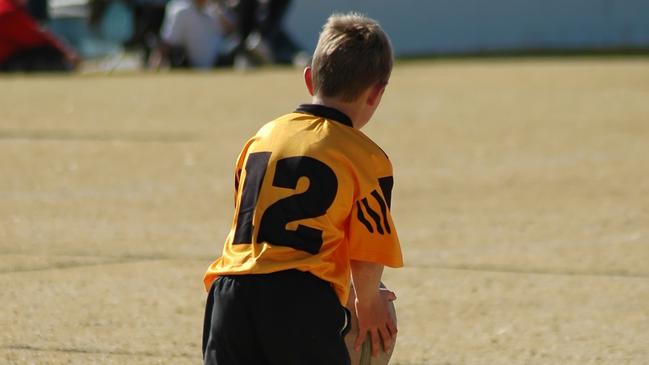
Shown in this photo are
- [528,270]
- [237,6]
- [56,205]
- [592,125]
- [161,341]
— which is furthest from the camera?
[237,6]

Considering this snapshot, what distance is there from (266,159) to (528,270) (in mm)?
3137

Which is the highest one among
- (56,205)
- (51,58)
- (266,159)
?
(266,159)

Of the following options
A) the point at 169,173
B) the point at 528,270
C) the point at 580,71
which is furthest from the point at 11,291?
the point at 580,71

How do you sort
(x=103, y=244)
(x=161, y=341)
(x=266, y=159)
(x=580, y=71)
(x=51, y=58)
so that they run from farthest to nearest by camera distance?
1. (x=51, y=58)
2. (x=580, y=71)
3. (x=103, y=244)
4. (x=161, y=341)
5. (x=266, y=159)

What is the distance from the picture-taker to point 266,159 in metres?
3.62

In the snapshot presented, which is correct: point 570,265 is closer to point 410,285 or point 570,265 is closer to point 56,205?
point 410,285

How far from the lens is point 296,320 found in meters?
3.51

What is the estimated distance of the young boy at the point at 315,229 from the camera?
3531mm

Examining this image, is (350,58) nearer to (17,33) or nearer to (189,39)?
(17,33)

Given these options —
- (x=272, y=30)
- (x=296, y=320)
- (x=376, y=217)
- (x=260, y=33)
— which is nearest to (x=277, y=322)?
(x=296, y=320)

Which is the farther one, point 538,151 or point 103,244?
point 538,151

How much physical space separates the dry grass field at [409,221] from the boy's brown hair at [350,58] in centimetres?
155

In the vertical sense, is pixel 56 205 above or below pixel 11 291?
below

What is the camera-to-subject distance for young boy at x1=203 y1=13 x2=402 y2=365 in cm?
353
